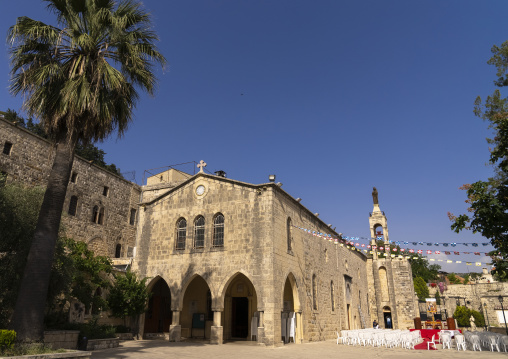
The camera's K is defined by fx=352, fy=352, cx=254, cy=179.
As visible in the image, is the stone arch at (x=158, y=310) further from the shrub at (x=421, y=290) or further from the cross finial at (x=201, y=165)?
the shrub at (x=421, y=290)

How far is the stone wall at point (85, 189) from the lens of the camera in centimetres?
2039

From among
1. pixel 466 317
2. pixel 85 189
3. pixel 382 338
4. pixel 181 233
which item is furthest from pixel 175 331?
pixel 466 317

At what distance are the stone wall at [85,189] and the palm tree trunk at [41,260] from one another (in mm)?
7629

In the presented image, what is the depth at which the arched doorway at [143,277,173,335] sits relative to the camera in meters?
20.6

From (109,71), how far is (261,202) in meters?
9.70

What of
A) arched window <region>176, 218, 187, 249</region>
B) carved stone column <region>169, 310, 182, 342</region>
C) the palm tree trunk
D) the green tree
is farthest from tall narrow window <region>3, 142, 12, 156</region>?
carved stone column <region>169, 310, 182, 342</region>

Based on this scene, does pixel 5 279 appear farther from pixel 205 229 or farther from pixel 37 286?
pixel 205 229

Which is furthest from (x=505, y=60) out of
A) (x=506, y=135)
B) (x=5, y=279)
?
(x=5, y=279)

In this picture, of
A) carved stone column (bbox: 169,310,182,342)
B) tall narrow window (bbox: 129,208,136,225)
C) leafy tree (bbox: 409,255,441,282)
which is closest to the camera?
carved stone column (bbox: 169,310,182,342)

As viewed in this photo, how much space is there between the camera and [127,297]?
17.3 metres

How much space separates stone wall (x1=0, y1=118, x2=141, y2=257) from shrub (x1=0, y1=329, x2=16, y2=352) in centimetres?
942

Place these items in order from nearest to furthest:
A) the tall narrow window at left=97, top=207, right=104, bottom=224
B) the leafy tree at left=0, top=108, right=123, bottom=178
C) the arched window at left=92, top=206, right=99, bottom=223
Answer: the arched window at left=92, top=206, right=99, bottom=223
the tall narrow window at left=97, top=207, right=104, bottom=224
the leafy tree at left=0, top=108, right=123, bottom=178

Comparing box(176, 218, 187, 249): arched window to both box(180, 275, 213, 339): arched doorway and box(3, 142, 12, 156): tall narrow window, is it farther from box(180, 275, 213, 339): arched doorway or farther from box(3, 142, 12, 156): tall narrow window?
box(3, 142, 12, 156): tall narrow window

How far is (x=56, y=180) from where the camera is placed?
10.8 metres
